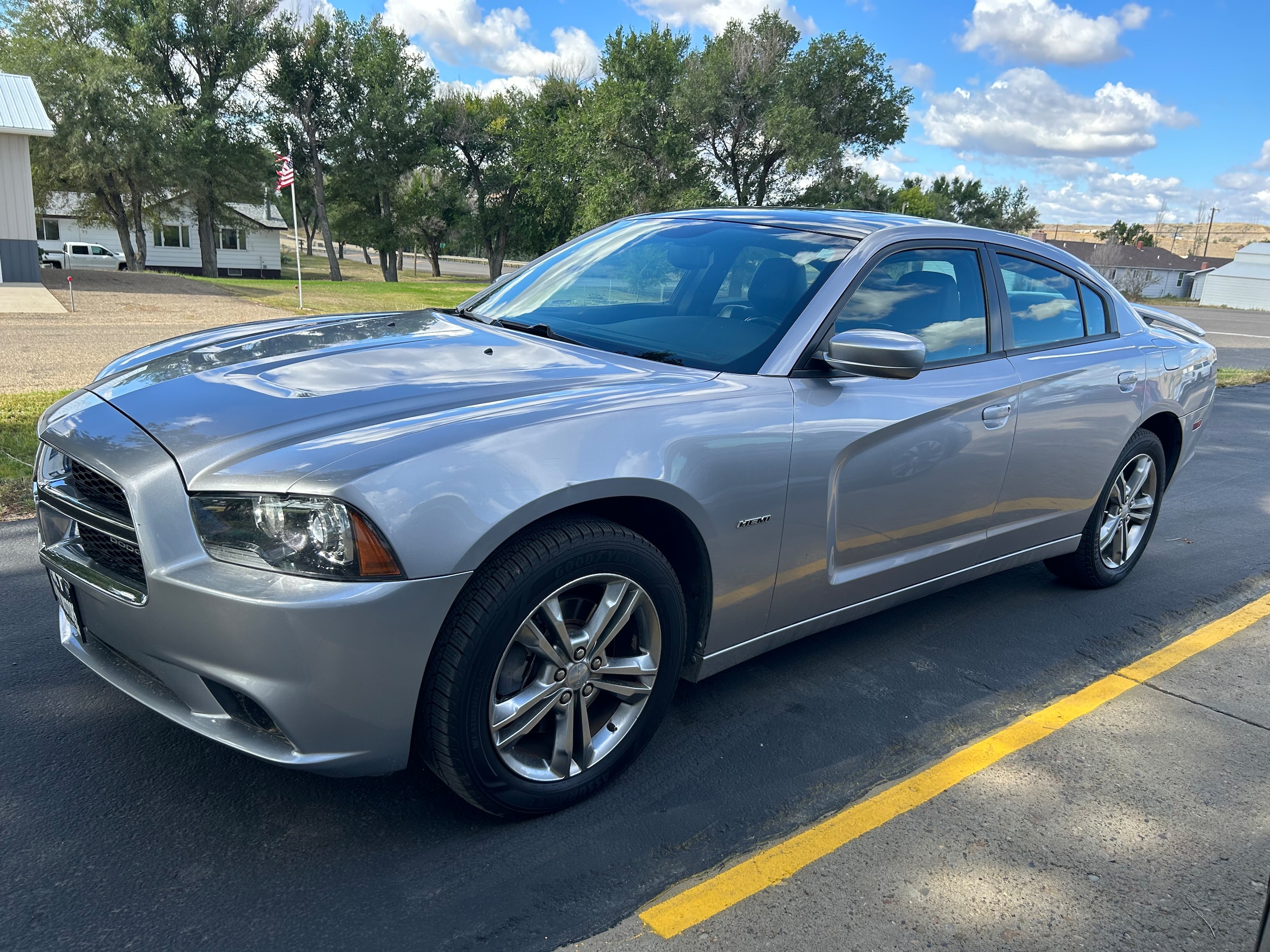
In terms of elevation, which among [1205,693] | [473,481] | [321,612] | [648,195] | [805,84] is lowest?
[1205,693]

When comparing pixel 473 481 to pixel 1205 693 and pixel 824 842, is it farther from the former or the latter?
pixel 1205 693

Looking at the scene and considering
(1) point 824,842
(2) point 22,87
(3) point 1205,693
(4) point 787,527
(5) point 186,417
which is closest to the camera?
(5) point 186,417

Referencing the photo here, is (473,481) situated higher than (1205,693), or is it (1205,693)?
(473,481)

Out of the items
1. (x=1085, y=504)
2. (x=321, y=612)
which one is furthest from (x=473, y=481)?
(x=1085, y=504)

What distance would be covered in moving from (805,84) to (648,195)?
8.71 meters

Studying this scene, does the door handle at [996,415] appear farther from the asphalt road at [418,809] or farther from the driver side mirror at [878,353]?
the asphalt road at [418,809]

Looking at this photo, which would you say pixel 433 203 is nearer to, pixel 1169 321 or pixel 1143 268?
pixel 1169 321

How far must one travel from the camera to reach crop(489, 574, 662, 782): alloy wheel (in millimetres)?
2367

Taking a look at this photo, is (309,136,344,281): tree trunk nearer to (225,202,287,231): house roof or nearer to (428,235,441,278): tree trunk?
(225,202,287,231): house roof

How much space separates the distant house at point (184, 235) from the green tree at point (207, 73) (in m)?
2.02

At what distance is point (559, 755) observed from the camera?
2506mm

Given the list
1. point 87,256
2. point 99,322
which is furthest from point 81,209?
point 99,322

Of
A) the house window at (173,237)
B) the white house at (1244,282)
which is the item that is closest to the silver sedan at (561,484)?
the house window at (173,237)

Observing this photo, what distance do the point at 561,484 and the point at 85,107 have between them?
37588 millimetres
